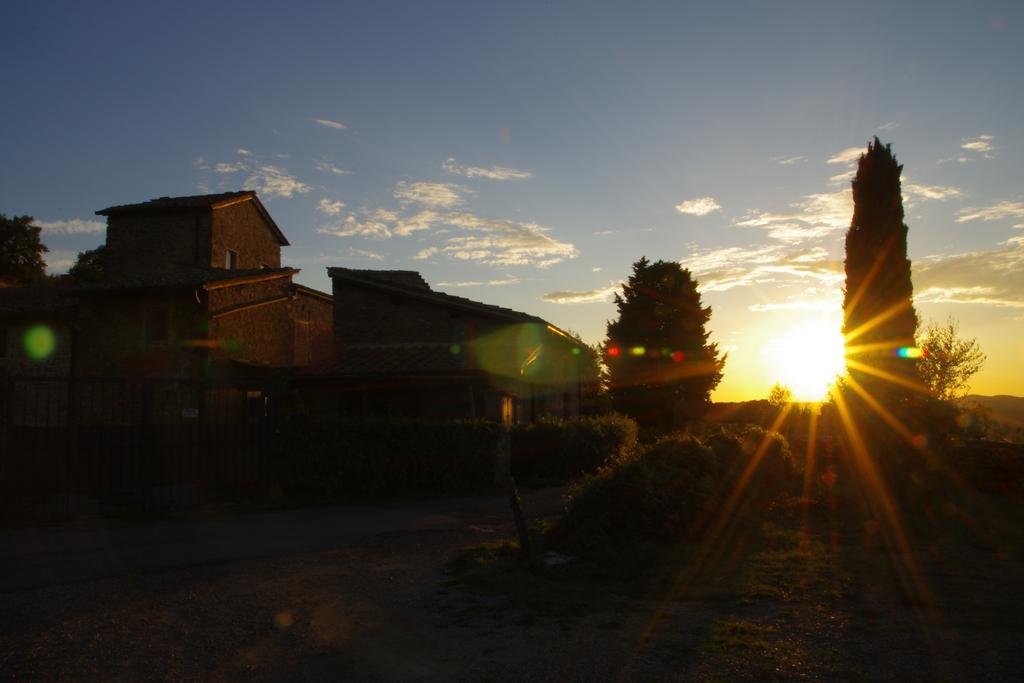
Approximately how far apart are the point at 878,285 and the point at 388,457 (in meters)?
16.1

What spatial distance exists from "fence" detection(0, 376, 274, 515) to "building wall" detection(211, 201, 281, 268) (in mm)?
18591

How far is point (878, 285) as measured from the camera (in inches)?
941

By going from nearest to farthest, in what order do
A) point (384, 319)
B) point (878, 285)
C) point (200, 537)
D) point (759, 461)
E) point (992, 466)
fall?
point (200, 537) → point (759, 461) → point (992, 466) → point (878, 285) → point (384, 319)

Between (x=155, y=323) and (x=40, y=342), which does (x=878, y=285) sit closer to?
(x=155, y=323)

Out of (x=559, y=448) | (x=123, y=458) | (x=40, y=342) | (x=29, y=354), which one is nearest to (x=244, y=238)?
(x=40, y=342)

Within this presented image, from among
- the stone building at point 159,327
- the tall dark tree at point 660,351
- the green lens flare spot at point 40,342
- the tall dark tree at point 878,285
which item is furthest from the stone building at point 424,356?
the tall dark tree at point 660,351

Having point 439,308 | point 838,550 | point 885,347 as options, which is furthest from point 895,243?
point 838,550

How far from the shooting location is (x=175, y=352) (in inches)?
963

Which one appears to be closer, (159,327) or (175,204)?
(159,327)

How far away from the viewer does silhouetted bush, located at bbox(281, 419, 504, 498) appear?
15820 mm

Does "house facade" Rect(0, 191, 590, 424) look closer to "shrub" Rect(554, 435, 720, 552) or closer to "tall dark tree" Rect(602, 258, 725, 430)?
"shrub" Rect(554, 435, 720, 552)

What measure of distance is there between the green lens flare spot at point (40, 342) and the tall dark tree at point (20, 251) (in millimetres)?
26683

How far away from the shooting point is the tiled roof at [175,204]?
31.8 meters

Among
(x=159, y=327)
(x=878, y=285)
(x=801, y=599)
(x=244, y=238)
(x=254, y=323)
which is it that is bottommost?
(x=801, y=599)
